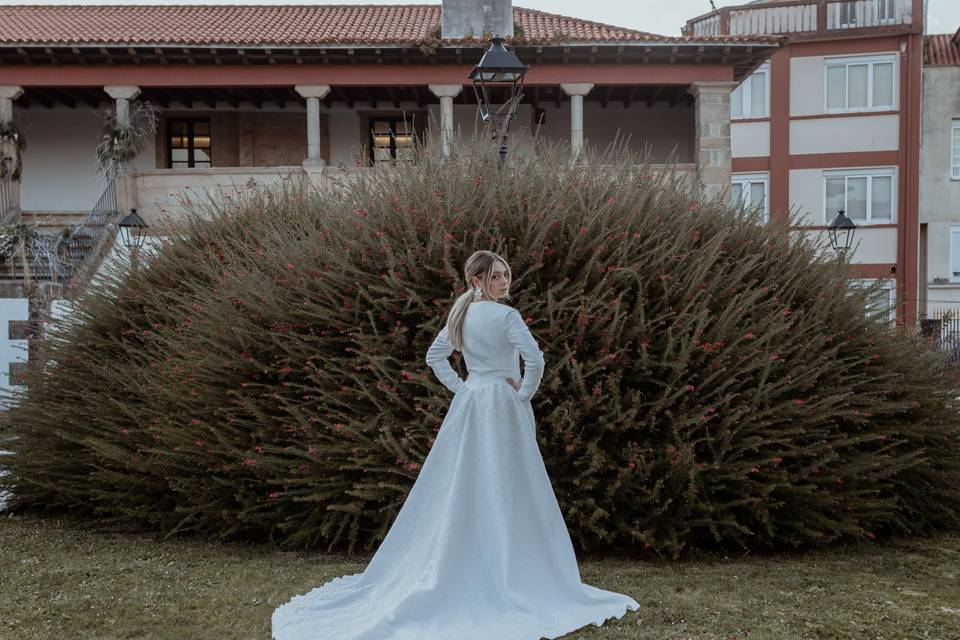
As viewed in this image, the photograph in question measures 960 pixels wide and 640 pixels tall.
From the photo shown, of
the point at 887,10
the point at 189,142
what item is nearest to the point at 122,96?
the point at 189,142

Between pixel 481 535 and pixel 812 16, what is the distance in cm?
2571

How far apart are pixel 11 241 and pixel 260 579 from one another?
1415 cm

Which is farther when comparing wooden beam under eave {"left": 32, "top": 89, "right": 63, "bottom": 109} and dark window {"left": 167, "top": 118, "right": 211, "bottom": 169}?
dark window {"left": 167, "top": 118, "right": 211, "bottom": 169}

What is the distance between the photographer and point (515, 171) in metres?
7.91

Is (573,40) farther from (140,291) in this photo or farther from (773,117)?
(140,291)

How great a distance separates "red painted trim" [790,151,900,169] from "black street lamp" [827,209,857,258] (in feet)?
11.7

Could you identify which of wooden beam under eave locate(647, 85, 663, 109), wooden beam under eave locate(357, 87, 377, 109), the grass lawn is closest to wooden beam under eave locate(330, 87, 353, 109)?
wooden beam under eave locate(357, 87, 377, 109)

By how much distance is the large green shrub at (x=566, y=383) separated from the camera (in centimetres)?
673

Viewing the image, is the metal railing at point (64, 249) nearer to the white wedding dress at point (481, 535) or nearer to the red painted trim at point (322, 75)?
the red painted trim at point (322, 75)

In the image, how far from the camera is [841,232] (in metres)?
23.1

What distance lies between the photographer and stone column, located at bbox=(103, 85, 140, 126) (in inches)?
830

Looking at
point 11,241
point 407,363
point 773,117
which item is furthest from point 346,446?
point 773,117

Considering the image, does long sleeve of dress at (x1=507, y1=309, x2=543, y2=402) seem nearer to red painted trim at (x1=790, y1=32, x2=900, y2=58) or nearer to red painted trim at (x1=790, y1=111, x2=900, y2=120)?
red painted trim at (x1=790, y1=111, x2=900, y2=120)

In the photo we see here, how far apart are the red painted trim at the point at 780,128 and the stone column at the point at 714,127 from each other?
21.0 ft
